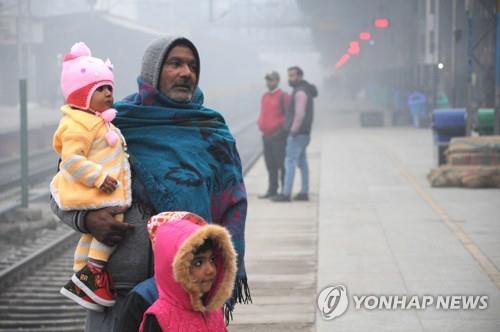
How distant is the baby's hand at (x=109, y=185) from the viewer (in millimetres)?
3834

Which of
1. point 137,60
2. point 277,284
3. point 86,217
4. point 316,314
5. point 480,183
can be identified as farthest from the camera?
point 137,60

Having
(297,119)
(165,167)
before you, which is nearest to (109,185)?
(165,167)

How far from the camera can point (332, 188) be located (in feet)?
55.2

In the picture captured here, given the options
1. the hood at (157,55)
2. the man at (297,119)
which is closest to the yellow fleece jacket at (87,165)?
the hood at (157,55)

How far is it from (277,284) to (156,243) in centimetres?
Result: 592

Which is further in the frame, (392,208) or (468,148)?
(468,148)

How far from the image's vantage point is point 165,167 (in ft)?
13.0

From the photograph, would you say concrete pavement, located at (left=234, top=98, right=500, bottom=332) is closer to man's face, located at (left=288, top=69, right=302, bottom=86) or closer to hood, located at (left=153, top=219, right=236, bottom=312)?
man's face, located at (left=288, top=69, right=302, bottom=86)

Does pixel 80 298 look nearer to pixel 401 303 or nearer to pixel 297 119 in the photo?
pixel 401 303

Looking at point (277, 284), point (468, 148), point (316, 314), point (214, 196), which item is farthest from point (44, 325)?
point (468, 148)

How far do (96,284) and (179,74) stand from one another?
32.6 inches

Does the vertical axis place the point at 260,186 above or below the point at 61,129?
below

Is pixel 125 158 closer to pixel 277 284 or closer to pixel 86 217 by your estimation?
pixel 86 217

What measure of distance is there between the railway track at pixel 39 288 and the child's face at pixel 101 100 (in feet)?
19.7
